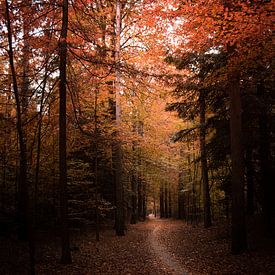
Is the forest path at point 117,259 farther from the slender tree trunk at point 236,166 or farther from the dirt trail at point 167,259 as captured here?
the slender tree trunk at point 236,166

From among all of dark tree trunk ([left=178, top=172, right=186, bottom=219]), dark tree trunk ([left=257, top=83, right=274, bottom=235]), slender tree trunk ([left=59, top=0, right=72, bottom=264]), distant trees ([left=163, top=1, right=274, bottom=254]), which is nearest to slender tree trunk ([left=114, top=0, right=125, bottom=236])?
distant trees ([left=163, top=1, right=274, bottom=254])

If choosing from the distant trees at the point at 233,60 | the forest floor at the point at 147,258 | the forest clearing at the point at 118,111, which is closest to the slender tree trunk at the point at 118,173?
the forest clearing at the point at 118,111

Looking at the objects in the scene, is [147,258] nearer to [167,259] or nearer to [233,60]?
[167,259]

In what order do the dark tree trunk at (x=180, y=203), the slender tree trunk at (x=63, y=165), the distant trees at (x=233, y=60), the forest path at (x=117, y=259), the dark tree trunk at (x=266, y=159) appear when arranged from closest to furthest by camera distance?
the distant trees at (x=233, y=60), the forest path at (x=117, y=259), the slender tree trunk at (x=63, y=165), the dark tree trunk at (x=266, y=159), the dark tree trunk at (x=180, y=203)

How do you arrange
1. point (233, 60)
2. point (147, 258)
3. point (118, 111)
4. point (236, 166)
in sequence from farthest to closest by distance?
point (118, 111) < point (147, 258) < point (236, 166) < point (233, 60)

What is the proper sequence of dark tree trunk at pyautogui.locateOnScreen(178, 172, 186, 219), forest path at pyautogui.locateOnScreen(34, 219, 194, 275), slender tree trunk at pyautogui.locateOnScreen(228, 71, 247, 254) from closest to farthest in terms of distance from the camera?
forest path at pyautogui.locateOnScreen(34, 219, 194, 275) → slender tree trunk at pyautogui.locateOnScreen(228, 71, 247, 254) → dark tree trunk at pyautogui.locateOnScreen(178, 172, 186, 219)


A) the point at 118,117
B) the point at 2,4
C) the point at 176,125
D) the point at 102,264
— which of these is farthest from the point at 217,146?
the point at 176,125

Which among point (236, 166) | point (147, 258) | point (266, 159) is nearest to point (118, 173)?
point (147, 258)

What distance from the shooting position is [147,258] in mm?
11211

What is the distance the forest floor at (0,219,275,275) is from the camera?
8898mm

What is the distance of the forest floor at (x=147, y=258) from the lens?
8.90m

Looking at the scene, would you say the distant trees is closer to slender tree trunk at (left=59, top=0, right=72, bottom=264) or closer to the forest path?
the forest path

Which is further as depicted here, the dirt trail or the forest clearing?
the dirt trail

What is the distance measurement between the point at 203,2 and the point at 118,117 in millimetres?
9804
